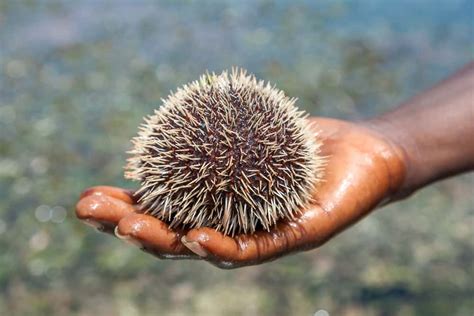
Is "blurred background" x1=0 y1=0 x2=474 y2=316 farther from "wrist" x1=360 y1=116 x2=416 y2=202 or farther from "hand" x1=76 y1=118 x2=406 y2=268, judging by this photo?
"hand" x1=76 y1=118 x2=406 y2=268

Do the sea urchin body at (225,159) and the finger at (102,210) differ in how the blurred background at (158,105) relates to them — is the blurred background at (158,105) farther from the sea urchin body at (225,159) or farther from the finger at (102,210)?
the sea urchin body at (225,159)

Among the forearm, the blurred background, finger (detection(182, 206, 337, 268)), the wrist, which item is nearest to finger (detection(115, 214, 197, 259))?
finger (detection(182, 206, 337, 268))

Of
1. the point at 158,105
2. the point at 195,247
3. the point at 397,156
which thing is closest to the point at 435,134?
the point at 397,156

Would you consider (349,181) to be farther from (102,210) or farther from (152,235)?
(102,210)

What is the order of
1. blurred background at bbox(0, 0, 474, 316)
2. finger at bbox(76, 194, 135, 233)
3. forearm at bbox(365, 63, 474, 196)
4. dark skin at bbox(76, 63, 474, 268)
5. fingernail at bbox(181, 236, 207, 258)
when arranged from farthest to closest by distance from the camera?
1. blurred background at bbox(0, 0, 474, 316)
2. forearm at bbox(365, 63, 474, 196)
3. finger at bbox(76, 194, 135, 233)
4. dark skin at bbox(76, 63, 474, 268)
5. fingernail at bbox(181, 236, 207, 258)

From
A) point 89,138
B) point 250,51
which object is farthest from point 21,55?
point 250,51

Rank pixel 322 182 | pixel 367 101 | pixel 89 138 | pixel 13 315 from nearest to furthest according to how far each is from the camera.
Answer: pixel 322 182 < pixel 13 315 < pixel 89 138 < pixel 367 101

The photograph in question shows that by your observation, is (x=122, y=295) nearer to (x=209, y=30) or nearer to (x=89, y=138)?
(x=89, y=138)

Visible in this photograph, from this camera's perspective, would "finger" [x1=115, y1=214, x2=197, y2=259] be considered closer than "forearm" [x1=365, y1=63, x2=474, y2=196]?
Yes
